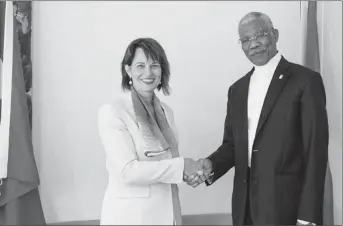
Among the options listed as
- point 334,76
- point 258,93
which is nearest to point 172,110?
point 258,93

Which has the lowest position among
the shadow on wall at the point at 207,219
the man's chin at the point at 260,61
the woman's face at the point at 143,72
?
the shadow on wall at the point at 207,219

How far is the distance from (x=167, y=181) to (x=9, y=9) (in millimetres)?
1443

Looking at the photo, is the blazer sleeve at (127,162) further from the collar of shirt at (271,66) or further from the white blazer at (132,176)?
the collar of shirt at (271,66)

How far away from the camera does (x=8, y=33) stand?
2.53 meters

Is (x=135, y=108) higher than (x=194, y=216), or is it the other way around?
(x=135, y=108)

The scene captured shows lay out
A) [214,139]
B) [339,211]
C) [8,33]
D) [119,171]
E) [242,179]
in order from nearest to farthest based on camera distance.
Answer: [119,171] → [242,179] → [8,33] → [339,211] → [214,139]

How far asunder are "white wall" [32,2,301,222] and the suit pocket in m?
1.03

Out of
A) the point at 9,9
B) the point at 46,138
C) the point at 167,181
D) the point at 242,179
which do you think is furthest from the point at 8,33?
the point at 242,179

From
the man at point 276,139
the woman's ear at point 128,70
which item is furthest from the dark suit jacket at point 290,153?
the woman's ear at point 128,70

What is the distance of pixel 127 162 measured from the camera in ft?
6.25

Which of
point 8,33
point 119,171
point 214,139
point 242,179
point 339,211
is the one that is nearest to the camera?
point 119,171

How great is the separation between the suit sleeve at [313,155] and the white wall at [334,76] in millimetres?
812

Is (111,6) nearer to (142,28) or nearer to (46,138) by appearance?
(142,28)

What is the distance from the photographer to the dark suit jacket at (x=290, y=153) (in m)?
2.00
